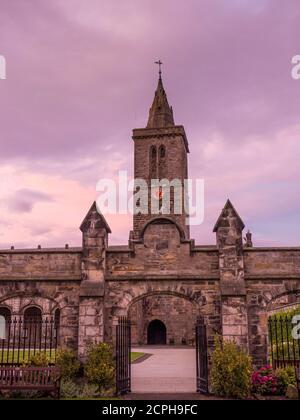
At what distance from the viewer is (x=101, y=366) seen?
1193 cm

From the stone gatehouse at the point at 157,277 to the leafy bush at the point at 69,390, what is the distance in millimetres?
1688

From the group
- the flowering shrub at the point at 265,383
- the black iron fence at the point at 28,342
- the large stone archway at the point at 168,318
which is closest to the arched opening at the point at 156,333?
the large stone archway at the point at 168,318

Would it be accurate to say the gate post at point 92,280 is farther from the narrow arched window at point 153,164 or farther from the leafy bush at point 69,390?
the narrow arched window at point 153,164

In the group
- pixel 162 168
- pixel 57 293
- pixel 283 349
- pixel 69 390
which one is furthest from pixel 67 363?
pixel 162 168

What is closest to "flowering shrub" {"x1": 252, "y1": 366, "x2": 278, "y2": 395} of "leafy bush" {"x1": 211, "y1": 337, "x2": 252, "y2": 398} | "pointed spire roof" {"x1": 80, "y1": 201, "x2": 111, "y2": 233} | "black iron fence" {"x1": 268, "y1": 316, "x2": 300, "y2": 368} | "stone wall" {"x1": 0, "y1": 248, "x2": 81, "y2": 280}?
"leafy bush" {"x1": 211, "y1": 337, "x2": 252, "y2": 398}

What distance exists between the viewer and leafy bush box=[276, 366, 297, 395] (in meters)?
11.2

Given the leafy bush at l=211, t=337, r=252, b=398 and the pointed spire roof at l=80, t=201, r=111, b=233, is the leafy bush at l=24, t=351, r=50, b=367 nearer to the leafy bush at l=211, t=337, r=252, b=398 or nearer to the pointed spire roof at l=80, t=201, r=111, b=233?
the pointed spire roof at l=80, t=201, r=111, b=233

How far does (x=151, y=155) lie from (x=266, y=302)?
2943 centimetres

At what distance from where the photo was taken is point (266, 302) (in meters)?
13.1

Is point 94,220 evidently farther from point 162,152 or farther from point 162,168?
point 162,152

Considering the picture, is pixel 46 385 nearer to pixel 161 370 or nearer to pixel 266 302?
pixel 266 302

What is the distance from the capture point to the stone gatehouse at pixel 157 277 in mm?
13047
